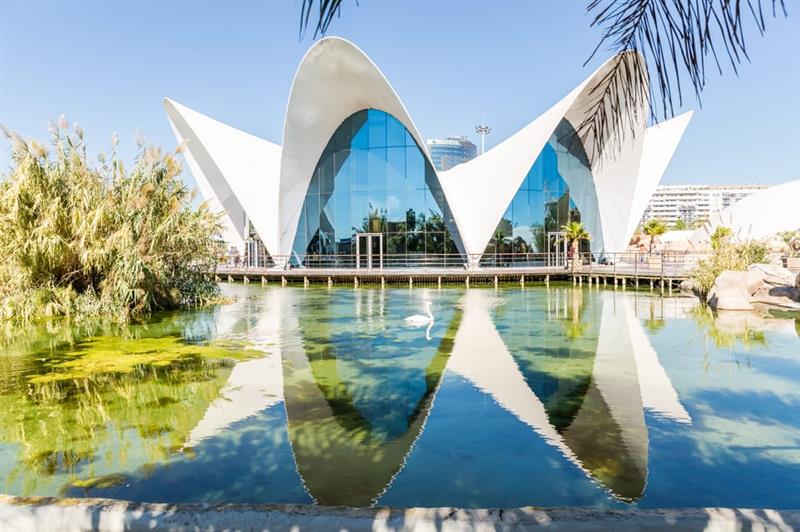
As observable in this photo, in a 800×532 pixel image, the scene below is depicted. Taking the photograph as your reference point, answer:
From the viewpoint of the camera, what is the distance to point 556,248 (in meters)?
26.5

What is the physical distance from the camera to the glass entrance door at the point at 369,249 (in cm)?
2600

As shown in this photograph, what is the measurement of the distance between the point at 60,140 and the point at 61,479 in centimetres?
1098

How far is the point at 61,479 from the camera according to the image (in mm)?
4082

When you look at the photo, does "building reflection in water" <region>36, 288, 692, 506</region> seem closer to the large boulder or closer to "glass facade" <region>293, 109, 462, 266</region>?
the large boulder

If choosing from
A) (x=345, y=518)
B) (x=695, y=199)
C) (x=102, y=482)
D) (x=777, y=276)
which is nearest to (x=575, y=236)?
(x=777, y=276)

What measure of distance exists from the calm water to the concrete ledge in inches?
53.8

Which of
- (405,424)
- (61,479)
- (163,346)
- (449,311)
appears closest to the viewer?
(61,479)

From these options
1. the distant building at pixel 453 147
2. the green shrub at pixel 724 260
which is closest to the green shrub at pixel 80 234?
the green shrub at pixel 724 260

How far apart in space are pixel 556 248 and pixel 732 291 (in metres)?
13.0

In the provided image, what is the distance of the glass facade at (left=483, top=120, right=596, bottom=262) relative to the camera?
2530 cm

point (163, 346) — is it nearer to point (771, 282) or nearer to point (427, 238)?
point (771, 282)

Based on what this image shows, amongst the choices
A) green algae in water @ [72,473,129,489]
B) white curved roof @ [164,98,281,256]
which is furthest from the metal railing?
green algae in water @ [72,473,129,489]

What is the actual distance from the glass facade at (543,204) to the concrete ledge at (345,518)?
22.9 meters

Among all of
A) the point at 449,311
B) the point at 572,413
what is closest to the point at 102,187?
the point at 449,311
